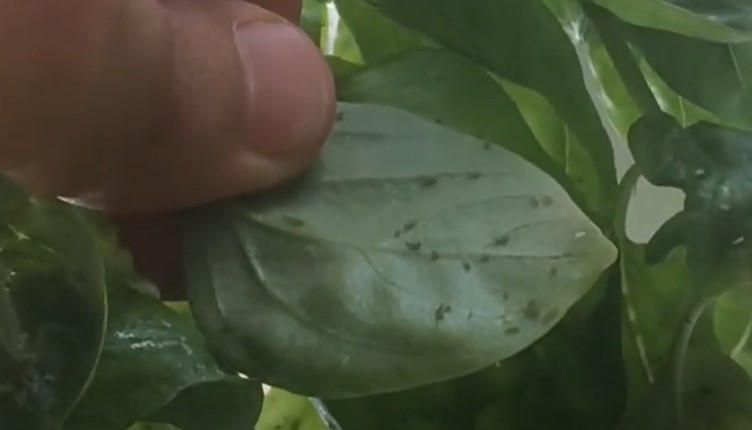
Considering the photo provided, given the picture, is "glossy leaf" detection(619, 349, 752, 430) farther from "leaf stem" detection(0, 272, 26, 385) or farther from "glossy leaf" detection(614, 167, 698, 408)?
"leaf stem" detection(0, 272, 26, 385)

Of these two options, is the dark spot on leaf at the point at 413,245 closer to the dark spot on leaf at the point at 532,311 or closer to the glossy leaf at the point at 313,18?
the dark spot on leaf at the point at 532,311

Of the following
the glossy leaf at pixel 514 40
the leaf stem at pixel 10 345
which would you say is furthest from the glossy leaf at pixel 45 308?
the glossy leaf at pixel 514 40

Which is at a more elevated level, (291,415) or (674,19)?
(674,19)

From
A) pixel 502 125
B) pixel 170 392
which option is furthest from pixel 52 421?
pixel 502 125

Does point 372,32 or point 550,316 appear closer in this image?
point 550,316

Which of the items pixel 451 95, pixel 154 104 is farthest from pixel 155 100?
pixel 451 95

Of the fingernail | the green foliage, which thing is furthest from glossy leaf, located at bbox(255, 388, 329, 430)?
the fingernail

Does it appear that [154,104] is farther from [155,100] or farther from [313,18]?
[313,18]
